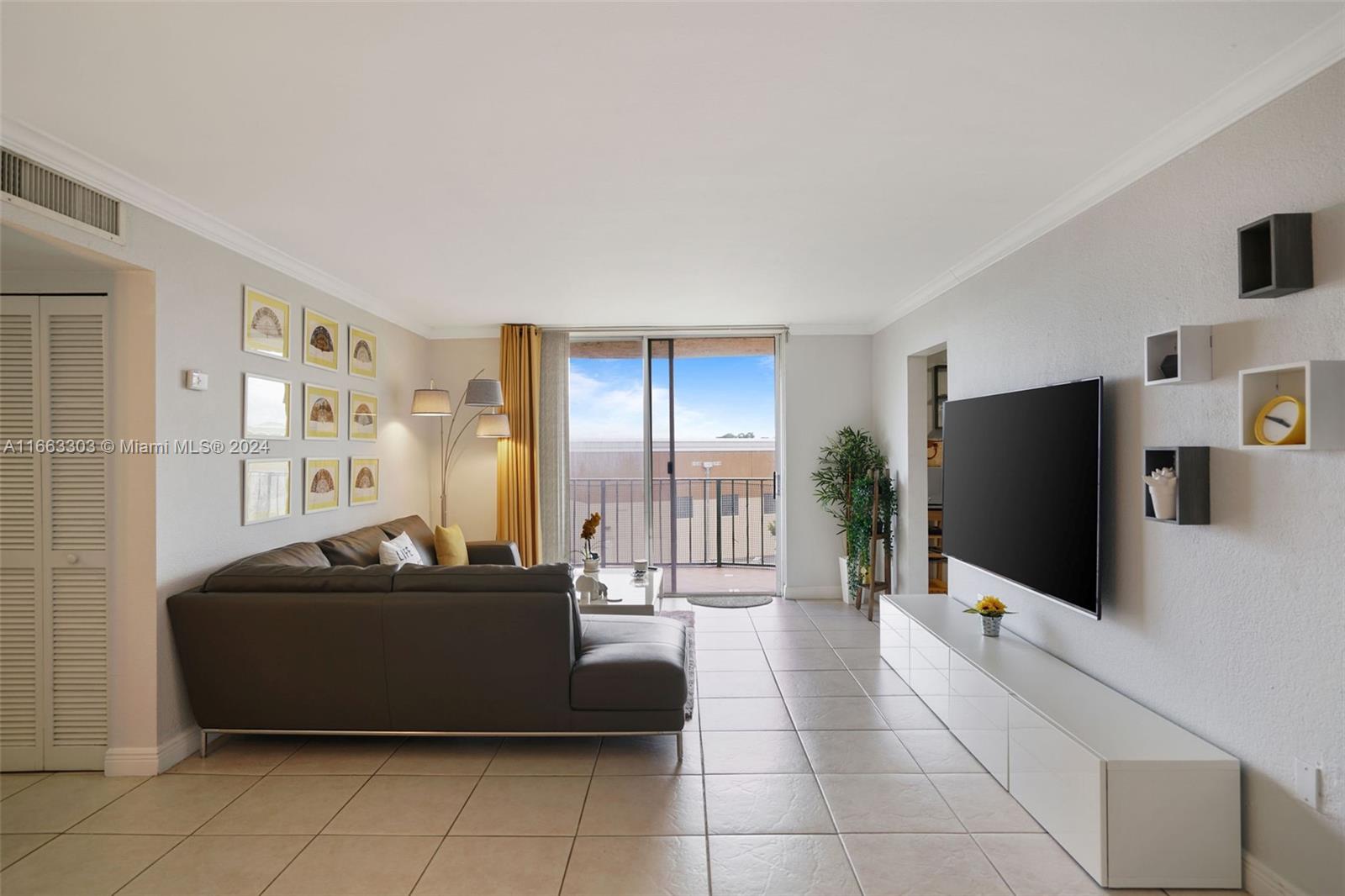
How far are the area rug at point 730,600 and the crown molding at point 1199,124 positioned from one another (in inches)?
145

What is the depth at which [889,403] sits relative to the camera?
620 cm

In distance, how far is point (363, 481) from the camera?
528cm

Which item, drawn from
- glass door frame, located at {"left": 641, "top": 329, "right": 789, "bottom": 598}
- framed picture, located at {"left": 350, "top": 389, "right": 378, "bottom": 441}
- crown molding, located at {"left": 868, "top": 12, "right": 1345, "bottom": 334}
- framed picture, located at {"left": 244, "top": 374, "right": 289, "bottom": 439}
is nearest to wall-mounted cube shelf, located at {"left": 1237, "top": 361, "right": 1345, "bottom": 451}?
crown molding, located at {"left": 868, "top": 12, "right": 1345, "bottom": 334}

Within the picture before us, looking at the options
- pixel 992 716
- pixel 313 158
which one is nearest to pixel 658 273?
pixel 313 158

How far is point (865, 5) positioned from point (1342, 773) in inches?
93.7

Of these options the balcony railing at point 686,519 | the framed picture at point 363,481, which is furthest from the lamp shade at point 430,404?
the balcony railing at point 686,519

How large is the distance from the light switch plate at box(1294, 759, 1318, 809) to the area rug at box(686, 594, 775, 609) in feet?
14.8

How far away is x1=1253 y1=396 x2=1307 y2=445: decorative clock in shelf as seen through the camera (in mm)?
2004

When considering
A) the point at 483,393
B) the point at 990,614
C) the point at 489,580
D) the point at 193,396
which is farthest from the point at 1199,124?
the point at 483,393

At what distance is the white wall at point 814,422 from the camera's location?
6.72m

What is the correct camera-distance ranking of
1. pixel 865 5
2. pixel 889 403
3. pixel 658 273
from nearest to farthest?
pixel 865 5 → pixel 658 273 → pixel 889 403

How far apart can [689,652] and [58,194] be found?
12.8 ft

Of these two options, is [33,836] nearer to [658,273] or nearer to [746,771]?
[746,771]

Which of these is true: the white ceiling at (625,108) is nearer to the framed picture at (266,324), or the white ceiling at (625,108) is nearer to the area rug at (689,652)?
the framed picture at (266,324)
